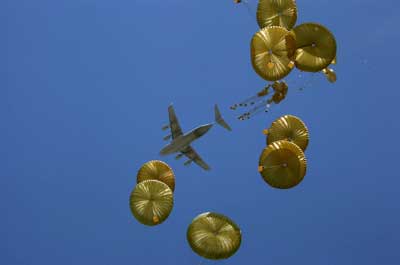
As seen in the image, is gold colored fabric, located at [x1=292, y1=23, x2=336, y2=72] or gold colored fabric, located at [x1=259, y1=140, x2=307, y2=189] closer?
gold colored fabric, located at [x1=292, y1=23, x2=336, y2=72]

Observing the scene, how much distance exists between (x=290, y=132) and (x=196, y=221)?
324 inches

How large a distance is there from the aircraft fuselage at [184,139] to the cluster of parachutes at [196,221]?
14.8m

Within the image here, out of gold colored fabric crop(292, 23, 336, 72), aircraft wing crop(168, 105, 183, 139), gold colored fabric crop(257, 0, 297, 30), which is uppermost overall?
aircraft wing crop(168, 105, 183, 139)

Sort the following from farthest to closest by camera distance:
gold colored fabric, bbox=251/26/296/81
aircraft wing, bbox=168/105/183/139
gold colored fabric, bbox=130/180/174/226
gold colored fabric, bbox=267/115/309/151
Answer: aircraft wing, bbox=168/105/183/139 < gold colored fabric, bbox=267/115/309/151 < gold colored fabric, bbox=130/180/174/226 < gold colored fabric, bbox=251/26/296/81

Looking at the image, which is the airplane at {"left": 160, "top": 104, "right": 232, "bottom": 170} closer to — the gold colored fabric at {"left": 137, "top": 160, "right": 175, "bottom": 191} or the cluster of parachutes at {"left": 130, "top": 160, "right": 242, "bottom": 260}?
the gold colored fabric at {"left": 137, "top": 160, "right": 175, "bottom": 191}

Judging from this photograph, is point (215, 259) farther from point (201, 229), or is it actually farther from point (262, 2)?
point (262, 2)

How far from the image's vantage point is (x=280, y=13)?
1153 inches

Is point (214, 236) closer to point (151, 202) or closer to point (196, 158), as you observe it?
point (151, 202)

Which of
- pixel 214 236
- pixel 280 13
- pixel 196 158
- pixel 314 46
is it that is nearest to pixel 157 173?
pixel 214 236

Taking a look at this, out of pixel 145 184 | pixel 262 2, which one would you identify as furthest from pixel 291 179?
pixel 262 2

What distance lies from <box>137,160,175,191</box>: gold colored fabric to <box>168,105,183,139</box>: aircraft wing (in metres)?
16.5

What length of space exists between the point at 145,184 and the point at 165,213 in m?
2.26

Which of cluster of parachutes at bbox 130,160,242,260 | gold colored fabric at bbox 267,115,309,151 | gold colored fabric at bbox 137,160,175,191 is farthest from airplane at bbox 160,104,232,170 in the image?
gold colored fabric at bbox 267,115,309,151

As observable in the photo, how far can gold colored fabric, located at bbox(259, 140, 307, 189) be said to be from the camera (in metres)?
26.6
